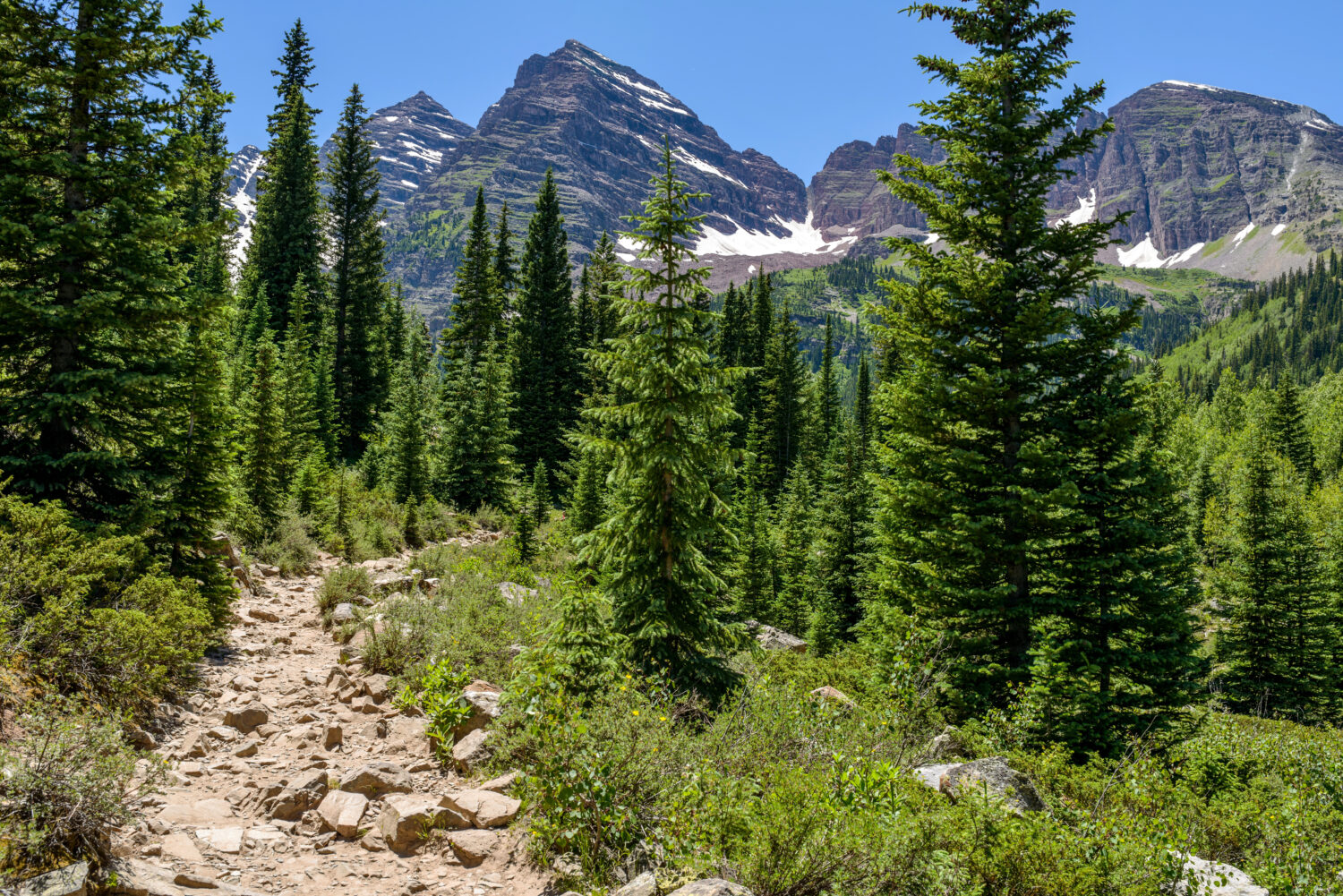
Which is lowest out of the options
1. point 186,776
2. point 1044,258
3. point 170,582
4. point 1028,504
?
point 186,776

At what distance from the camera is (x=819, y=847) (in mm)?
4105

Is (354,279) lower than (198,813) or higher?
higher

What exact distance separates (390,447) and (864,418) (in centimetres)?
5365

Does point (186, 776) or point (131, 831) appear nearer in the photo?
point (131, 831)

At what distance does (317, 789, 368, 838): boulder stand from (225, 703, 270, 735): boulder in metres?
2.43

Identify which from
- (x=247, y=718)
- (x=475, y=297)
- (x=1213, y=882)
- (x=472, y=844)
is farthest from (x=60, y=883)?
(x=475, y=297)

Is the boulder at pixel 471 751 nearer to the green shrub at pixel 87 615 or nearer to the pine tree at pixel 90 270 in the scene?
the green shrub at pixel 87 615

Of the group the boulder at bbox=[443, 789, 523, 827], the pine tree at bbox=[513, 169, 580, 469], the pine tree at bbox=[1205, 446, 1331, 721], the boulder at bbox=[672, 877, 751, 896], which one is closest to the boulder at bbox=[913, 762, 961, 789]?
the boulder at bbox=[672, 877, 751, 896]

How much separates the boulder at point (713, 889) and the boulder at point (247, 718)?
5.93m

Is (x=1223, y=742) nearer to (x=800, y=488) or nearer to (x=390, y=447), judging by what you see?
(x=390, y=447)

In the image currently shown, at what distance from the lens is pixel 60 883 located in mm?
3521

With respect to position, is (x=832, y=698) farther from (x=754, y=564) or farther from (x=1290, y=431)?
(x=1290, y=431)

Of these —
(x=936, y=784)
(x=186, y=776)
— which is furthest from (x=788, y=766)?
(x=186, y=776)

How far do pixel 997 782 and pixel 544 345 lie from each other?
35.8m
